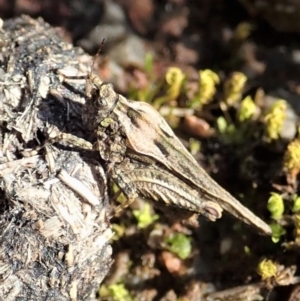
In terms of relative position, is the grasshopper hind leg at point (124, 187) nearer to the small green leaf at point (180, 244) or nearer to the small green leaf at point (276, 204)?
the small green leaf at point (180, 244)

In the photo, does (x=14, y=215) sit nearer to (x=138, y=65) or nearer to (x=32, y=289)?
(x=32, y=289)

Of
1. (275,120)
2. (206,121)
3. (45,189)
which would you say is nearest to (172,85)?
(206,121)

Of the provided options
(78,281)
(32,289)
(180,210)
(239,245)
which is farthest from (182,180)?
(32,289)

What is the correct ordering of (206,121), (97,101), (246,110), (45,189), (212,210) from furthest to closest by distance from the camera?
(206,121) < (246,110) < (212,210) < (97,101) < (45,189)

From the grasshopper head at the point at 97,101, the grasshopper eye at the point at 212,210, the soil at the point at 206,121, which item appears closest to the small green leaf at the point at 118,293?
the soil at the point at 206,121

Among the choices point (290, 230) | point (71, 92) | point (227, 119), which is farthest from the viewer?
point (227, 119)

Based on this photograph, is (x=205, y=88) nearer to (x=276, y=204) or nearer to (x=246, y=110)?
(x=246, y=110)

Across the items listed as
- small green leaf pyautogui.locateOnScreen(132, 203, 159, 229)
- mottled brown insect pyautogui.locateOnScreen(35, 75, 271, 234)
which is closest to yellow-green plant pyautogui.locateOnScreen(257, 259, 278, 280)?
mottled brown insect pyautogui.locateOnScreen(35, 75, 271, 234)
